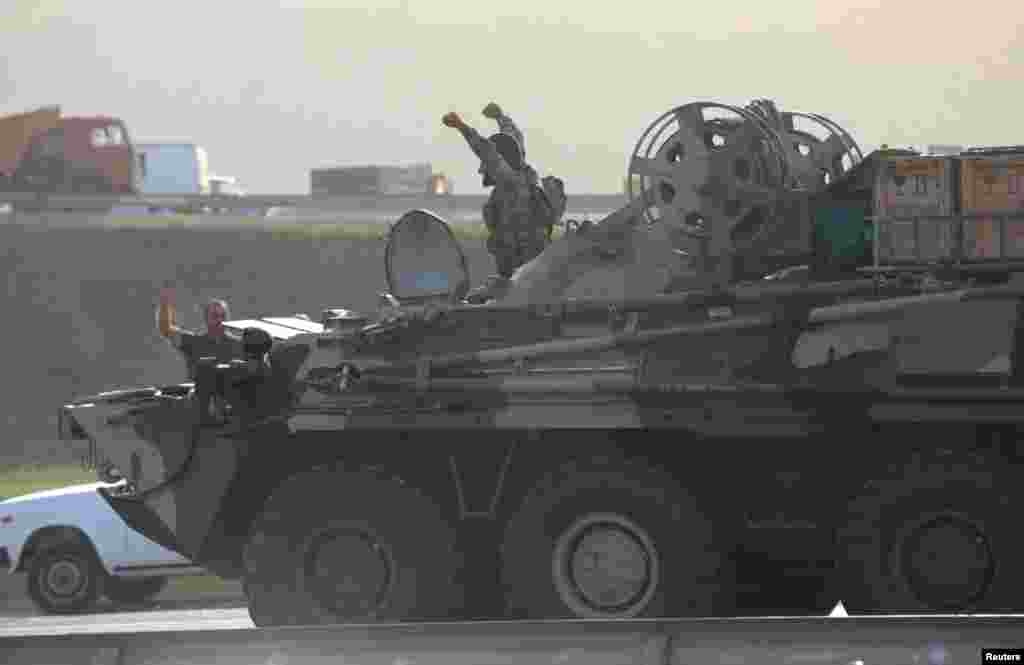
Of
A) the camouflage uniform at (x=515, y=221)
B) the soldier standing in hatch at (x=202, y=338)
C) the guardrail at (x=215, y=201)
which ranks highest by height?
the camouflage uniform at (x=515, y=221)

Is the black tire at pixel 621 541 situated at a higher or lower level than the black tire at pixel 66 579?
higher

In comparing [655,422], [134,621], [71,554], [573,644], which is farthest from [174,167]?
[573,644]

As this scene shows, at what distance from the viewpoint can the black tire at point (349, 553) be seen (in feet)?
40.7

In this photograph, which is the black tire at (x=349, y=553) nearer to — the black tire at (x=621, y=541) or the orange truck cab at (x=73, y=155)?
the black tire at (x=621, y=541)

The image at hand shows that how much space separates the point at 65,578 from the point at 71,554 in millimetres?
209

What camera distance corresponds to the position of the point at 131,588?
19.2 metres

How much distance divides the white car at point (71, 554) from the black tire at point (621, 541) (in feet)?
23.3

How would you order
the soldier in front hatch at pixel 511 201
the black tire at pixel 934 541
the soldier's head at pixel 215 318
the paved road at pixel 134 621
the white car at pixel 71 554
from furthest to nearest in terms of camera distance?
the white car at pixel 71 554 < the paved road at pixel 134 621 < the soldier in front hatch at pixel 511 201 < the soldier's head at pixel 215 318 < the black tire at pixel 934 541

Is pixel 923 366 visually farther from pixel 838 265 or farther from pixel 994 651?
pixel 994 651

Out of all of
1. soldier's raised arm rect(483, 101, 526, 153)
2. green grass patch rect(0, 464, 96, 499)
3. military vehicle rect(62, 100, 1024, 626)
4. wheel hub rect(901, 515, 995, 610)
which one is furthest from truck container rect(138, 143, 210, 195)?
wheel hub rect(901, 515, 995, 610)

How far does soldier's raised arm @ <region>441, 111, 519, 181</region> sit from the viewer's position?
13742mm

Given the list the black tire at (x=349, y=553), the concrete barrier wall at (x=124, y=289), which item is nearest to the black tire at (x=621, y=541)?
the black tire at (x=349, y=553)

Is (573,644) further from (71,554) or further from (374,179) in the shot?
(374,179)

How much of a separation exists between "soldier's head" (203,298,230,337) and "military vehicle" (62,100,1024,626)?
17.8 inches
